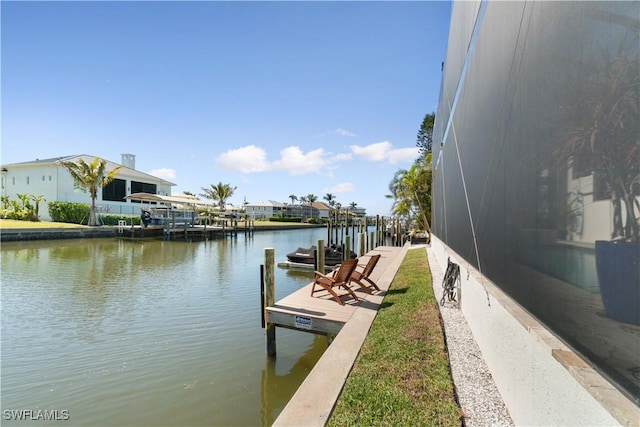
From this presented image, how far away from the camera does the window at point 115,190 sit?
36.8 meters

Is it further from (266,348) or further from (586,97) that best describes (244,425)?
(586,97)

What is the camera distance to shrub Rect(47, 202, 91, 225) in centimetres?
3139

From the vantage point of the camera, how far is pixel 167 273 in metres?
13.8

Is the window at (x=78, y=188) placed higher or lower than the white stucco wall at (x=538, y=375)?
higher

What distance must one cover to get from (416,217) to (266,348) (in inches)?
992

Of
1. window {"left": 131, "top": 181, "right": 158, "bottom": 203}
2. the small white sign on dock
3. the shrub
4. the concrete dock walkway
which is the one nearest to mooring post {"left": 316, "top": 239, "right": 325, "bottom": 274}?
the concrete dock walkway

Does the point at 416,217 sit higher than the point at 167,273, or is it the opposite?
the point at 416,217

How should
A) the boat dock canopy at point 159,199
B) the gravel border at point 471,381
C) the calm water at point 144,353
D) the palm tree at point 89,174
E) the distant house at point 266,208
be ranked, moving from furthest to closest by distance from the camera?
the distant house at point 266,208 → the boat dock canopy at point 159,199 → the palm tree at point 89,174 → the calm water at point 144,353 → the gravel border at point 471,381

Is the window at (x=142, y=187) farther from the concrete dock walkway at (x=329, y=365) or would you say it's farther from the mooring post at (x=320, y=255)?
the concrete dock walkway at (x=329, y=365)

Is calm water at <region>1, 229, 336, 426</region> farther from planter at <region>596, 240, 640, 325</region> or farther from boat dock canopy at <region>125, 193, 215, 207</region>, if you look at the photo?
boat dock canopy at <region>125, 193, 215, 207</region>

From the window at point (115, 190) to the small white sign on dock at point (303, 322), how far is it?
126ft

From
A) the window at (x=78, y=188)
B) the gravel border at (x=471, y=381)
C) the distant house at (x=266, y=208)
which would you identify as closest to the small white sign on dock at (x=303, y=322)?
the gravel border at (x=471, y=381)

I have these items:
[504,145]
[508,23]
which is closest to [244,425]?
[504,145]

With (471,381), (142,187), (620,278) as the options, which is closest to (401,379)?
(471,381)
